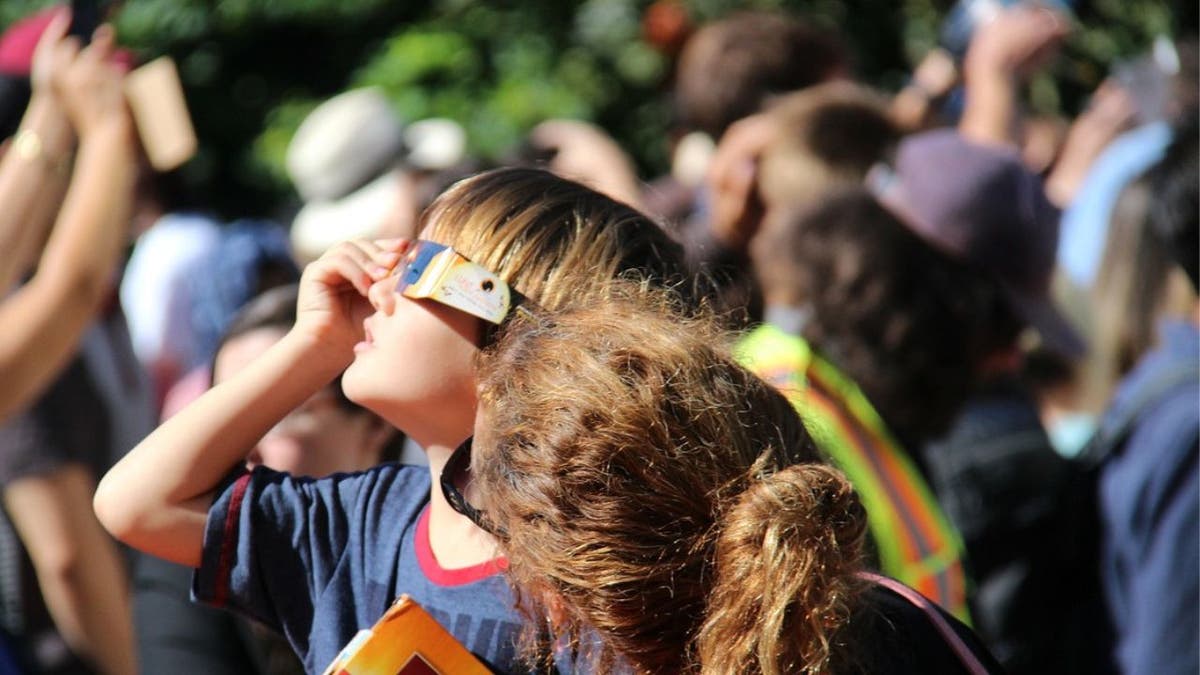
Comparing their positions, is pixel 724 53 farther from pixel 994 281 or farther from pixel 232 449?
pixel 232 449

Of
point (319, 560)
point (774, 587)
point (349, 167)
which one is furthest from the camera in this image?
point (349, 167)

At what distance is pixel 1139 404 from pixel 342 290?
1.54 metres

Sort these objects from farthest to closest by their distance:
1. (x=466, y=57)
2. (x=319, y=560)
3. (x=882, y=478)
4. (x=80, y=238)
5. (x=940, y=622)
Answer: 1. (x=466, y=57)
2. (x=882, y=478)
3. (x=80, y=238)
4. (x=319, y=560)
5. (x=940, y=622)

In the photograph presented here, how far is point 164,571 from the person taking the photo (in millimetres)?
2705

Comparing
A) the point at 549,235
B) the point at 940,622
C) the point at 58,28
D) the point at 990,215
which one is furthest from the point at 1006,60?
the point at 940,622

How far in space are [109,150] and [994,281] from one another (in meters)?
1.87

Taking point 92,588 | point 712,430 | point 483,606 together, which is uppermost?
point 712,430

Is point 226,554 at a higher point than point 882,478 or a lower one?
higher

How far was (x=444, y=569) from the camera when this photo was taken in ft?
5.43

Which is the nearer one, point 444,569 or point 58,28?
point 444,569

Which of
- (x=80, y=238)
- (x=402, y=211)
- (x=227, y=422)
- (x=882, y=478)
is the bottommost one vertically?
(x=402, y=211)

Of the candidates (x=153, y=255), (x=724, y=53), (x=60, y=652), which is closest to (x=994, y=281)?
(x=724, y=53)

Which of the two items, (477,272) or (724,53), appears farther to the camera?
(724,53)

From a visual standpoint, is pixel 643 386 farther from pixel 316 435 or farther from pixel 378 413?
pixel 316 435
